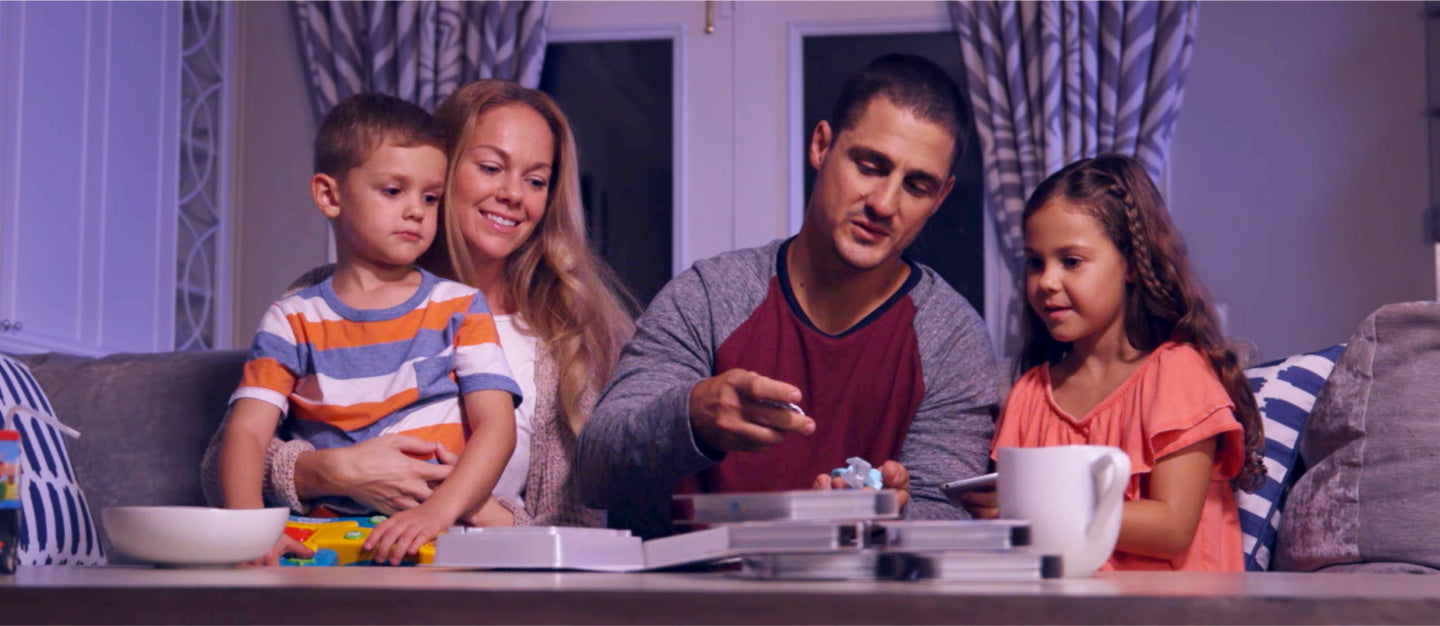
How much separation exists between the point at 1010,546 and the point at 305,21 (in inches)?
151

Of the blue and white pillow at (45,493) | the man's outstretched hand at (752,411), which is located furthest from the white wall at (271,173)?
the man's outstretched hand at (752,411)

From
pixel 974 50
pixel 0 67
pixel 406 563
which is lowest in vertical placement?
pixel 406 563

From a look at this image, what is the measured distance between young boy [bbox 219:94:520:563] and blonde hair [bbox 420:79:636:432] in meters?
0.12

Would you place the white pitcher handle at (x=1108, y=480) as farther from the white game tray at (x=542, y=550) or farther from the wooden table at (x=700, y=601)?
the white game tray at (x=542, y=550)

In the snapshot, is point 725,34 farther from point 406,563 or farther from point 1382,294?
point 406,563

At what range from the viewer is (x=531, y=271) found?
2109 mm

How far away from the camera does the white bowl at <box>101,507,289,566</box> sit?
1.08 m

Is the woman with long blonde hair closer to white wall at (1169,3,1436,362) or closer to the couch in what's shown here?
the couch

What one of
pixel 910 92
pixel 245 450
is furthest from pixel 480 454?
pixel 910 92

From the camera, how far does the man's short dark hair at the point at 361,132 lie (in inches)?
73.4

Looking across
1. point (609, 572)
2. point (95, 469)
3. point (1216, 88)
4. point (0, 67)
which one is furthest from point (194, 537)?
point (1216, 88)

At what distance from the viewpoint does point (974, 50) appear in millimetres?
3965

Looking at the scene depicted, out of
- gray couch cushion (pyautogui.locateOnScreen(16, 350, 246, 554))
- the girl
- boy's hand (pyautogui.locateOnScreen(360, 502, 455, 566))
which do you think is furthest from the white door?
the girl

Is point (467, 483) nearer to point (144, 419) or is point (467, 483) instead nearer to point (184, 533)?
point (184, 533)
